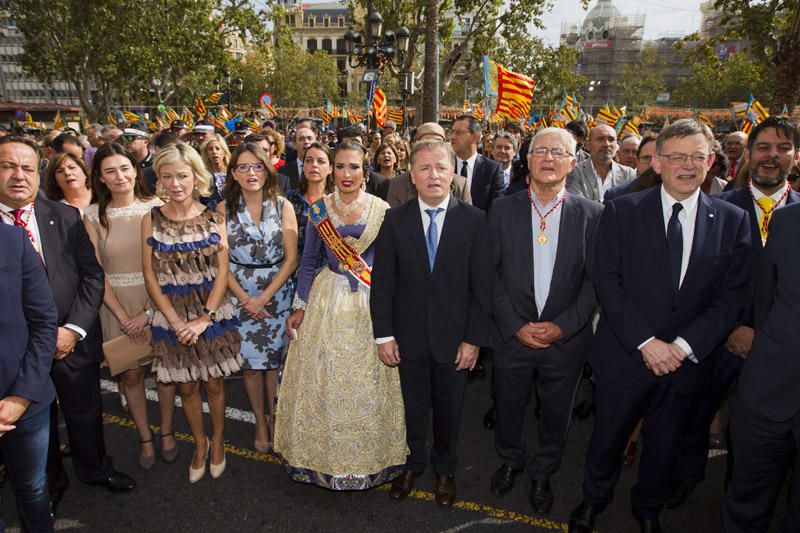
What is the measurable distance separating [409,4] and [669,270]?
883 inches

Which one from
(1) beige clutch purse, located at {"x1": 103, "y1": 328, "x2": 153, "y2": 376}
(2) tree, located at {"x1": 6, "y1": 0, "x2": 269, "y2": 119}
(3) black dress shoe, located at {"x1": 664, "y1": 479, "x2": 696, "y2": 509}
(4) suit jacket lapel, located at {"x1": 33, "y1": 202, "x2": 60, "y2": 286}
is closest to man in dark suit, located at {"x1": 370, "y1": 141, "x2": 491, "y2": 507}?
(3) black dress shoe, located at {"x1": 664, "y1": 479, "x2": 696, "y2": 509}

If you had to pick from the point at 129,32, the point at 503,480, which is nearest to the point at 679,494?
→ the point at 503,480

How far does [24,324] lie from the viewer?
2.34 m

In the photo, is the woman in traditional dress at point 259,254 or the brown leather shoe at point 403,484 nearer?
the brown leather shoe at point 403,484

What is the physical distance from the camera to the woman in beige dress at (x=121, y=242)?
3.39m

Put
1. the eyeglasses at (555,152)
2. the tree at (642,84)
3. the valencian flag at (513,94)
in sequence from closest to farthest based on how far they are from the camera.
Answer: the eyeglasses at (555,152) → the valencian flag at (513,94) → the tree at (642,84)

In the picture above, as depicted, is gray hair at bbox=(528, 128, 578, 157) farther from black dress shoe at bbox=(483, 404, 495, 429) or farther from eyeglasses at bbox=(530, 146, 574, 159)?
black dress shoe at bbox=(483, 404, 495, 429)

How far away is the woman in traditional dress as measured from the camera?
3545mm

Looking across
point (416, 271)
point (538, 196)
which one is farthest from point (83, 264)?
point (538, 196)

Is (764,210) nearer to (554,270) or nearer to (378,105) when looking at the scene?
(554,270)

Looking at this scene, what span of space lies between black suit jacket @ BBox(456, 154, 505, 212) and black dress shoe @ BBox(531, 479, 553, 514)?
110 inches

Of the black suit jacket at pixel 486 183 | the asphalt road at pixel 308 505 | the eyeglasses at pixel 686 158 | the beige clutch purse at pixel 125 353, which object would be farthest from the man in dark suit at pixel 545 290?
the beige clutch purse at pixel 125 353

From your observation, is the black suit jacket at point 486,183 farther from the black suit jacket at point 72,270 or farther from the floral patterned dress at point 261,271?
the black suit jacket at point 72,270

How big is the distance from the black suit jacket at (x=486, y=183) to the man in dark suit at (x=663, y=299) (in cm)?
246
